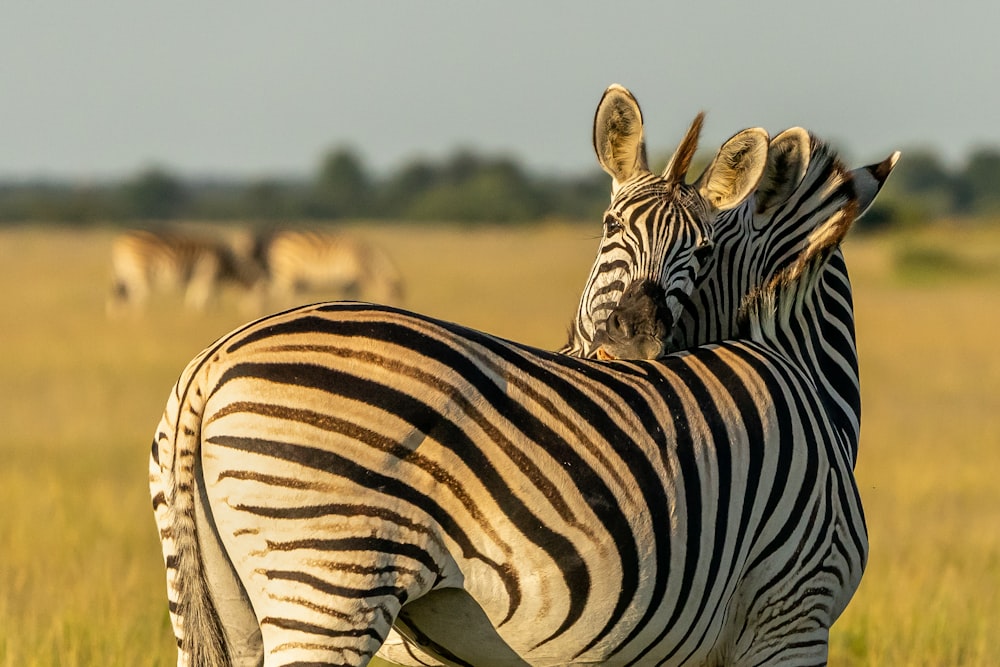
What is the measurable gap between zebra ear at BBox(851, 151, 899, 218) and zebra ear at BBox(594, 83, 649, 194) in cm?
73

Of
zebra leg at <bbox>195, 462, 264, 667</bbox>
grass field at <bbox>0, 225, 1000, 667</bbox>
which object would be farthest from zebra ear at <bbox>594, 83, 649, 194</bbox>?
grass field at <bbox>0, 225, 1000, 667</bbox>

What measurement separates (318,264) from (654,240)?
90.3 feet

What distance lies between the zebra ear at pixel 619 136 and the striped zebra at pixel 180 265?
2492 centimetres

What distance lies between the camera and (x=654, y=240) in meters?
3.58

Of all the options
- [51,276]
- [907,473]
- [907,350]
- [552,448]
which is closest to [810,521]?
[552,448]

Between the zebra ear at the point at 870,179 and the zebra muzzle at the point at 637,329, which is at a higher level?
the zebra ear at the point at 870,179

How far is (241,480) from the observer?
102 inches

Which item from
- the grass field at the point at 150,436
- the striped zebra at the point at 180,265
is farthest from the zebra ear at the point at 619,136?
the striped zebra at the point at 180,265

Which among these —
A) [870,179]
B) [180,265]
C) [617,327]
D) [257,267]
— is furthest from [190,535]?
[257,267]

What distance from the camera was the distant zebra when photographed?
30078 millimetres

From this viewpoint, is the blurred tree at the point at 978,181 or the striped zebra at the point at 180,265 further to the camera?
the blurred tree at the point at 978,181

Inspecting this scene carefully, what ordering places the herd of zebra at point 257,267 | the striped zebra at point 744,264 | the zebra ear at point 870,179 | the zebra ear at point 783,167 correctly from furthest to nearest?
1. the herd of zebra at point 257,267
2. the zebra ear at point 870,179
3. the zebra ear at point 783,167
4. the striped zebra at point 744,264

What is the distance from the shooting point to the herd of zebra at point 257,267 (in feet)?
94.8

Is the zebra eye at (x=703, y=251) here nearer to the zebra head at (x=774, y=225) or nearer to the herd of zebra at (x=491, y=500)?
the zebra head at (x=774, y=225)
